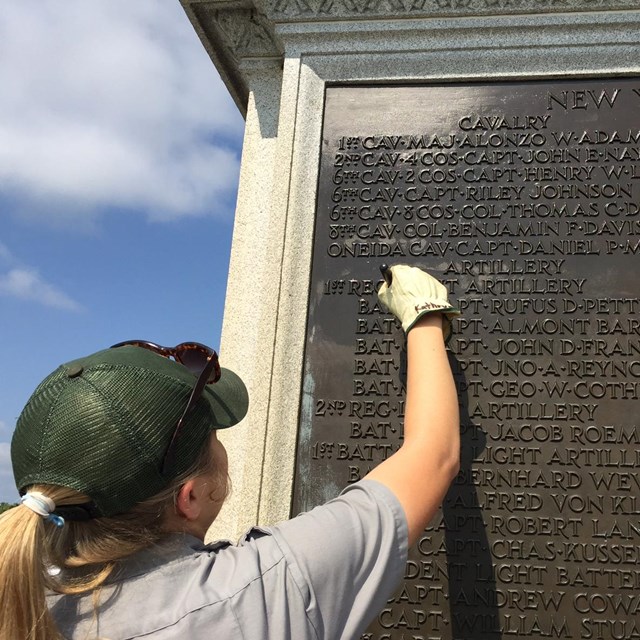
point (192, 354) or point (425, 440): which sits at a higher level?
point (192, 354)

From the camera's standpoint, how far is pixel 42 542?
4.50 ft

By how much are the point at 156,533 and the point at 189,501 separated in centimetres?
10

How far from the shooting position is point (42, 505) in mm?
1388

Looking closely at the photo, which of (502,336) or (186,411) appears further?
A: (502,336)

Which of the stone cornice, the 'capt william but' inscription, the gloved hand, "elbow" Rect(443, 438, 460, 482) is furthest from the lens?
the stone cornice

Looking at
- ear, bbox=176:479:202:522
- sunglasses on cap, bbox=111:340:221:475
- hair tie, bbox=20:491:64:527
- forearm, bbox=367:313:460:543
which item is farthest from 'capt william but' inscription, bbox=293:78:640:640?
hair tie, bbox=20:491:64:527

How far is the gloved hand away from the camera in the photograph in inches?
90.3

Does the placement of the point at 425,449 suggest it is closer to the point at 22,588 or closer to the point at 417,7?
the point at 22,588

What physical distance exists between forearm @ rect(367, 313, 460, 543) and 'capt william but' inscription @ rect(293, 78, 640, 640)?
182 centimetres

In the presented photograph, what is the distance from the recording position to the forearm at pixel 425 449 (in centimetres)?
162

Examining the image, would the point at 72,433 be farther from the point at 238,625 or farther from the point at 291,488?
the point at 291,488

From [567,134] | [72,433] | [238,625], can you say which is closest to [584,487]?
[567,134]

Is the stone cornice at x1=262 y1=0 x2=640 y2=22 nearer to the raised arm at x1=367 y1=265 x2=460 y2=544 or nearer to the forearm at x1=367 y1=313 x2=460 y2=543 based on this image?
the raised arm at x1=367 y1=265 x2=460 y2=544

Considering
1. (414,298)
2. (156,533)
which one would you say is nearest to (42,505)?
(156,533)
